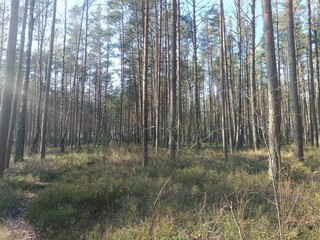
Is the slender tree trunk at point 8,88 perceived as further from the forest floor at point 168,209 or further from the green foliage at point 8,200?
the green foliage at point 8,200

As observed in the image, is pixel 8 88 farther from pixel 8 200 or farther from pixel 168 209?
pixel 168 209

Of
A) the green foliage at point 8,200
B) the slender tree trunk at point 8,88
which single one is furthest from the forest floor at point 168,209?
the slender tree trunk at point 8,88

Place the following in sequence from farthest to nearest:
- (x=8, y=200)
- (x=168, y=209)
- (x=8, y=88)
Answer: (x=8, y=88), (x=8, y=200), (x=168, y=209)

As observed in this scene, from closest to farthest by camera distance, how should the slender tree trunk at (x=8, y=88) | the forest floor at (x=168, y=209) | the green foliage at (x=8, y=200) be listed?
the forest floor at (x=168, y=209) < the green foliage at (x=8, y=200) < the slender tree trunk at (x=8, y=88)

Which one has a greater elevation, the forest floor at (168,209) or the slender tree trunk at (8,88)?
the slender tree trunk at (8,88)

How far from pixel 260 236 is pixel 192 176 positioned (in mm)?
3786

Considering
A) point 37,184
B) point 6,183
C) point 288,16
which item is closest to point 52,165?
point 37,184

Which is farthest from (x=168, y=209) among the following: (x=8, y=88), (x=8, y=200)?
(x=8, y=88)

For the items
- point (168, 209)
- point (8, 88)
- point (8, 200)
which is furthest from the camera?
point (8, 88)

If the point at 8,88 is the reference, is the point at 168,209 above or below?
below

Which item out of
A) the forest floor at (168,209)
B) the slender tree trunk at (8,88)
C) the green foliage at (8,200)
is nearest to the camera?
the forest floor at (168,209)

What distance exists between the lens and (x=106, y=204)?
5.79m

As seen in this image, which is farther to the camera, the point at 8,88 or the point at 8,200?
the point at 8,88

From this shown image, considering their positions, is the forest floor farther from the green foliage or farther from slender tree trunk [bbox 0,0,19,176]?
slender tree trunk [bbox 0,0,19,176]
